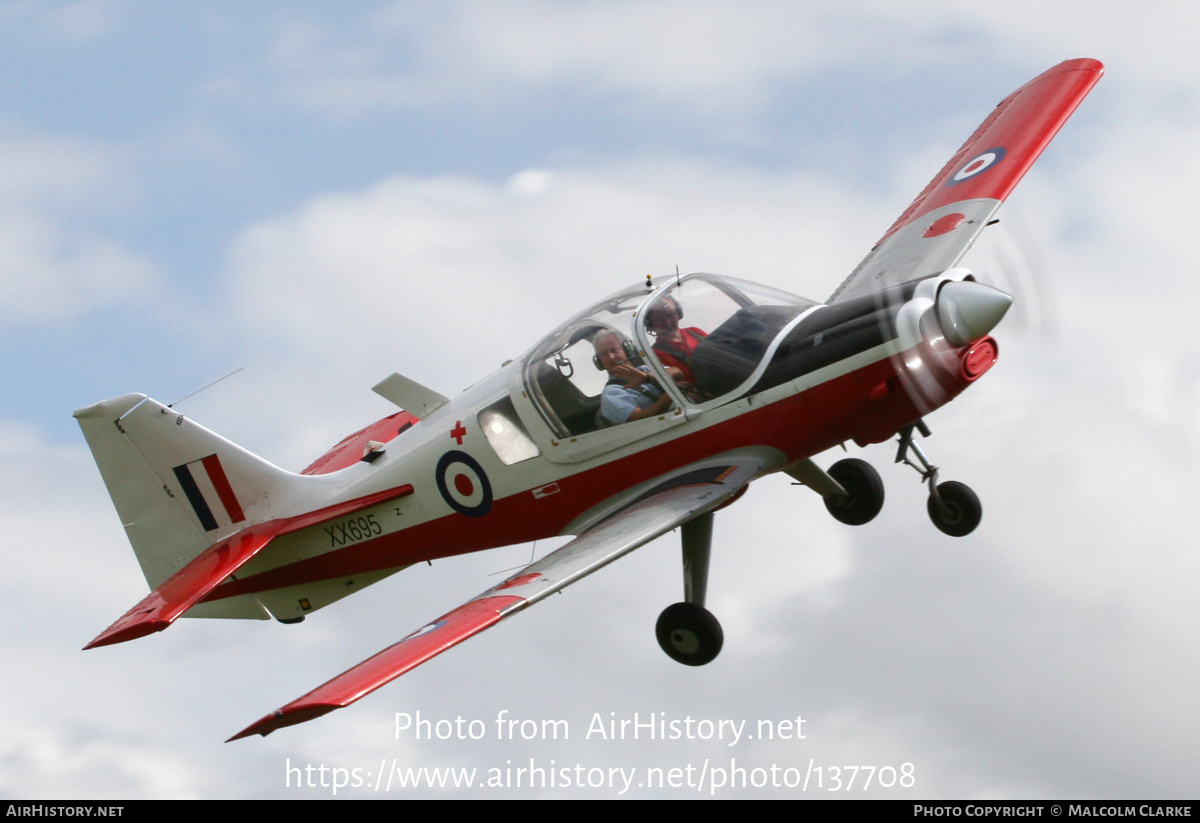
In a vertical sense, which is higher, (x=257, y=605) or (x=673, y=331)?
(x=673, y=331)

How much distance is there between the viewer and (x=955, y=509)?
12750 millimetres

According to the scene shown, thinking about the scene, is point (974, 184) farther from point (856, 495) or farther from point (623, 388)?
point (623, 388)

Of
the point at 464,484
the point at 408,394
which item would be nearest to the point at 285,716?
the point at 464,484

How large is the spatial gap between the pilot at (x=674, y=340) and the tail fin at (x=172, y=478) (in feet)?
13.4

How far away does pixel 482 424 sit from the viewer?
12055 millimetres

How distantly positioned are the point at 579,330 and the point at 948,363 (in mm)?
3051

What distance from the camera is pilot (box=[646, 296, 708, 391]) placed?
1130 centimetres

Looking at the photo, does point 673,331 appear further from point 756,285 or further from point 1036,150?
point 1036,150

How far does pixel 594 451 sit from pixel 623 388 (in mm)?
600

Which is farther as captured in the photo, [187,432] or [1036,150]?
[1036,150]

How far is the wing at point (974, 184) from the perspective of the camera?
1305 centimetres

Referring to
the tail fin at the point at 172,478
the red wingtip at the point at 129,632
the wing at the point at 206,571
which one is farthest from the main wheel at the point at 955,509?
the red wingtip at the point at 129,632

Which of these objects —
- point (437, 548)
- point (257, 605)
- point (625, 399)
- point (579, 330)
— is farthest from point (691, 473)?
point (257, 605)

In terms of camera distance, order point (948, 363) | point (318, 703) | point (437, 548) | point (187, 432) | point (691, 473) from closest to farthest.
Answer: point (318, 703), point (948, 363), point (691, 473), point (437, 548), point (187, 432)
